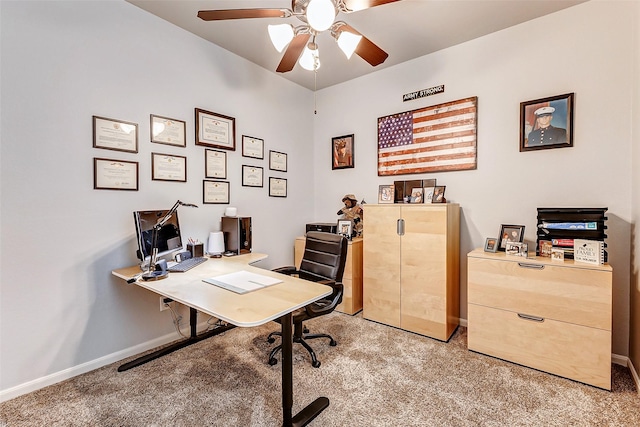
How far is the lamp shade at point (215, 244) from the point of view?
272 cm

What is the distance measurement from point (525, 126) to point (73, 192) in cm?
366

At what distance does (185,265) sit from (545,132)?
10.3ft

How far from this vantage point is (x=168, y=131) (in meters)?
2.57

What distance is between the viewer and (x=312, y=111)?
13.3ft

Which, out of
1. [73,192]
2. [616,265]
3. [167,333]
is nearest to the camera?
[73,192]

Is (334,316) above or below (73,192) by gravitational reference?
below

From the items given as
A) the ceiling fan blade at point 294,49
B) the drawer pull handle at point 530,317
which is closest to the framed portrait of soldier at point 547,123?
the drawer pull handle at point 530,317

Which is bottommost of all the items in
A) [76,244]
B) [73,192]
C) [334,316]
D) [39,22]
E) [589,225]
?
[334,316]

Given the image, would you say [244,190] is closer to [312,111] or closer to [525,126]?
[312,111]

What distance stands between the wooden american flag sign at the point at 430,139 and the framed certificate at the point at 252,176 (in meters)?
1.41

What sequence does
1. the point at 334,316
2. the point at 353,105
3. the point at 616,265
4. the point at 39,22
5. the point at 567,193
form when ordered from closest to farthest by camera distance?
the point at 39,22, the point at 616,265, the point at 567,193, the point at 334,316, the point at 353,105

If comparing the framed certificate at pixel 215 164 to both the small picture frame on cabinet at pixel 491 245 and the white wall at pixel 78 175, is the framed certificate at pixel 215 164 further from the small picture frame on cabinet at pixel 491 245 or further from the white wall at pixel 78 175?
the small picture frame on cabinet at pixel 491 245

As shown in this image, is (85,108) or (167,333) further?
(167,333)

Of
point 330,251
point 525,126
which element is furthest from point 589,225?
point 330,251
